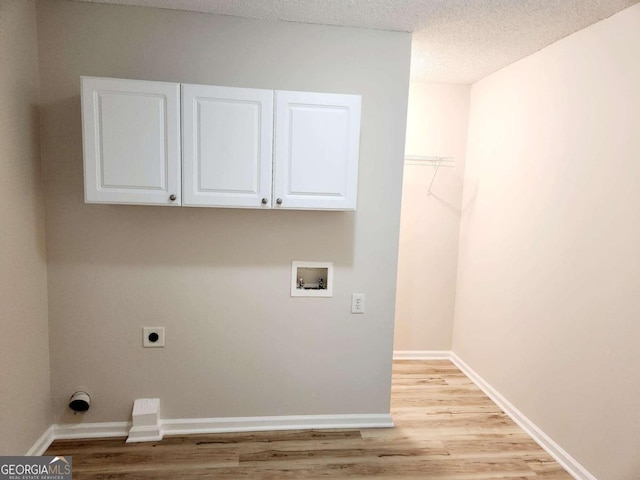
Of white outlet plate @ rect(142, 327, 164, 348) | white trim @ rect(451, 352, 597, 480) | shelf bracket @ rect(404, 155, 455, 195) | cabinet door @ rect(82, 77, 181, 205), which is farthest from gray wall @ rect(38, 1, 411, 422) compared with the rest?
shelf bracket @ rect(404, 155, 455, 195)

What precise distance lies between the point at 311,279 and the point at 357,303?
1.10 ft

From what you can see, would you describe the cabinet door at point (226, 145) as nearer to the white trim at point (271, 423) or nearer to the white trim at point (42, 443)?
the white trim at point (271, 423)

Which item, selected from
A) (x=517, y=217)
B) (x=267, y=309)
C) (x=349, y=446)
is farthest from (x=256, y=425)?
(x=517, y=217)

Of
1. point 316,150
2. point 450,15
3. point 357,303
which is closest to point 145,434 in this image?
point 357,303

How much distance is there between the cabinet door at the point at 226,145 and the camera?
2078mm

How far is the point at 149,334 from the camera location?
7.87 feet

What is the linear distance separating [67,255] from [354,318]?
1.77 m

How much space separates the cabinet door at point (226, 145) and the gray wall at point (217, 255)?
10.4 inches

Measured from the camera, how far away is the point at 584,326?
2201mm

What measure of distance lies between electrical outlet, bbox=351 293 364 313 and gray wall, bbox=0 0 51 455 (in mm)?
1829

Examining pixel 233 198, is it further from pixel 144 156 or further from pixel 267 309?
pixel 267 309

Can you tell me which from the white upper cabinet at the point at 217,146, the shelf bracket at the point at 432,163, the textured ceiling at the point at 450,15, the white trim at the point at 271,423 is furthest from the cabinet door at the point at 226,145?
the shelf bracket at the point at 432,163

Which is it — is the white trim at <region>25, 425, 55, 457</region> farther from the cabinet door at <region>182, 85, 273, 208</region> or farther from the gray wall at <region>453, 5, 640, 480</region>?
the gray wall at <region>453, 5, 640, 480</region>

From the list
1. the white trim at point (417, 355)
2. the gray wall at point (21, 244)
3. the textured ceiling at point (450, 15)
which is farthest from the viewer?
the white trim at point (417, 355)
